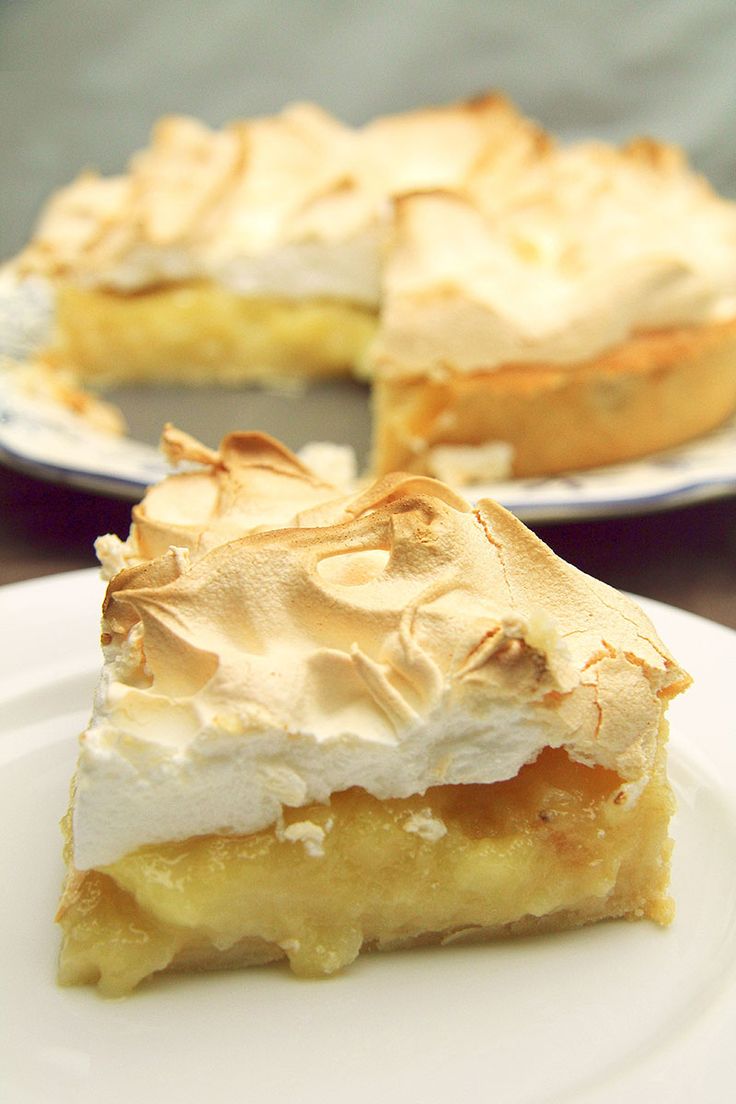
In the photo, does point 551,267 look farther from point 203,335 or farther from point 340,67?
point 340,67

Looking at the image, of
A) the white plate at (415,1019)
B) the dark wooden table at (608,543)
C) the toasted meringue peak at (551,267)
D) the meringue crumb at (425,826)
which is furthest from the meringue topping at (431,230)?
the meringue crumb at (425,826)

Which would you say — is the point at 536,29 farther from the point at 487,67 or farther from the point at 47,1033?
the point at 47,1033

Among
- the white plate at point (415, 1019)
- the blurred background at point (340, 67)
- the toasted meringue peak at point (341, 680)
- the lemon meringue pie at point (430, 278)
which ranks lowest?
the white plate at point (415, 1019)

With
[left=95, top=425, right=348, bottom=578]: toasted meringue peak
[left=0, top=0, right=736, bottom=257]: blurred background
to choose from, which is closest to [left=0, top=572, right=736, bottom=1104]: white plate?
[left=95, top=425, right=348, bottom=578]: toasted meringue peak

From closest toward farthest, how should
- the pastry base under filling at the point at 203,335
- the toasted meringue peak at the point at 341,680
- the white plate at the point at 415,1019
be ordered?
the white plate at the point at 415,1019 → the toasted meringue peak at the point at 341,680 → the pastry base under filling at the point at 203,335

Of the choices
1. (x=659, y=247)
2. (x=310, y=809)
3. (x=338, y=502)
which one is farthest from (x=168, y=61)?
(x=310, y=809)

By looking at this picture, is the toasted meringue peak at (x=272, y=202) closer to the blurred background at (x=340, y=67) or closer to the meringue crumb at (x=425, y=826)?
the blurred background at (x=340, y=67)
